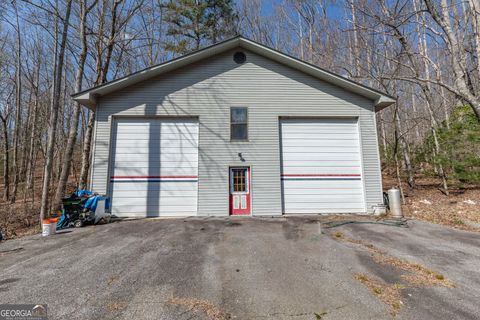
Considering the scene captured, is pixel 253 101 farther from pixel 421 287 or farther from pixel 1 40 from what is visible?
pixel 1 40

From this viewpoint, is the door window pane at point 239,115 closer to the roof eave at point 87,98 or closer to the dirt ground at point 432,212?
the roof eave at point 87,98

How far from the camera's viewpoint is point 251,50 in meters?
9.14

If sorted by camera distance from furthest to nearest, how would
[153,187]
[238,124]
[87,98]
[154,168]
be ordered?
[238,124]
[154,168]
[153,187]
[87,98]

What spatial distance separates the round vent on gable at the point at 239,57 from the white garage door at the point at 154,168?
3.30 metres

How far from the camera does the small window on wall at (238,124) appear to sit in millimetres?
8750

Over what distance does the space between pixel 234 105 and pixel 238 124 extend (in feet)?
2.71

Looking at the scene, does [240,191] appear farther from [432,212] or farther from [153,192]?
[432,212]

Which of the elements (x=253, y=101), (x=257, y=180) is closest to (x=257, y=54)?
(x=253, y=101)

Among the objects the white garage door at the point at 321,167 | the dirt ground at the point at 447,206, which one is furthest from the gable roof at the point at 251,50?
the dirt ground at the point at 447,206

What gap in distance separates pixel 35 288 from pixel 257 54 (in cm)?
975

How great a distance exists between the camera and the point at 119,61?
13.9m

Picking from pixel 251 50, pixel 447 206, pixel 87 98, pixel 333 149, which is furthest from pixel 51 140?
pixel 447 206

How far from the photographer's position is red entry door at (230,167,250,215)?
27.4 feet

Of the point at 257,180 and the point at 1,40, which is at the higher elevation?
the point at 1,40
